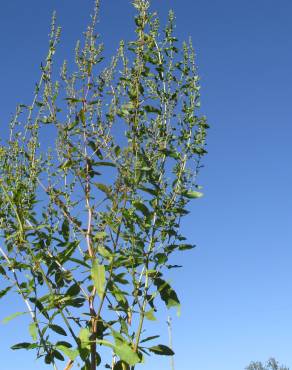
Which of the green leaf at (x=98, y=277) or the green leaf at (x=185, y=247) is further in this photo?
the green leaf at (x=185, y=247)

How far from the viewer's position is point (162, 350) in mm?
3180

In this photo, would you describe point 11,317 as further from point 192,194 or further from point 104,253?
point 192,194

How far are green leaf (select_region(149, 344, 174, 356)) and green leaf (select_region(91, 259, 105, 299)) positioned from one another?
0.53 m

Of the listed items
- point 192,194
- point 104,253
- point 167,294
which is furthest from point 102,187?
point 167,294

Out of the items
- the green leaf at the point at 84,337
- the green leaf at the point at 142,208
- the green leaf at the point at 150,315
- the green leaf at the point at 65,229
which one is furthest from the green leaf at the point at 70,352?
the green leaf at the point at 142,208

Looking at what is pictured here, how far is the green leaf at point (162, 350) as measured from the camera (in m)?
3.14

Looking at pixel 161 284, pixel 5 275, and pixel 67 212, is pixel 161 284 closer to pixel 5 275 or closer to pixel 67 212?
pixel 67 212

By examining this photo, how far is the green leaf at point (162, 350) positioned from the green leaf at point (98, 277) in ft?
1.74

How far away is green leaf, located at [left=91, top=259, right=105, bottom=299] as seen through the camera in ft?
9.53

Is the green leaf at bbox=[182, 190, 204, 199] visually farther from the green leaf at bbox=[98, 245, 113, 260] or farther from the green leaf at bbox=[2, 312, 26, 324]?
the green leaf at bbox=[2, 312, 26, 324]

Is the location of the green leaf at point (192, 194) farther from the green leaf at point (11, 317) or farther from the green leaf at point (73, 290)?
the green leaf at point (11, 317)

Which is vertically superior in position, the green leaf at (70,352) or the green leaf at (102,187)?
the green leaf at (102,187)

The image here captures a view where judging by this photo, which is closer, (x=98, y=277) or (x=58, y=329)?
(x=98, y=277)

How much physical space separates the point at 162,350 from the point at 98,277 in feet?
2.25
